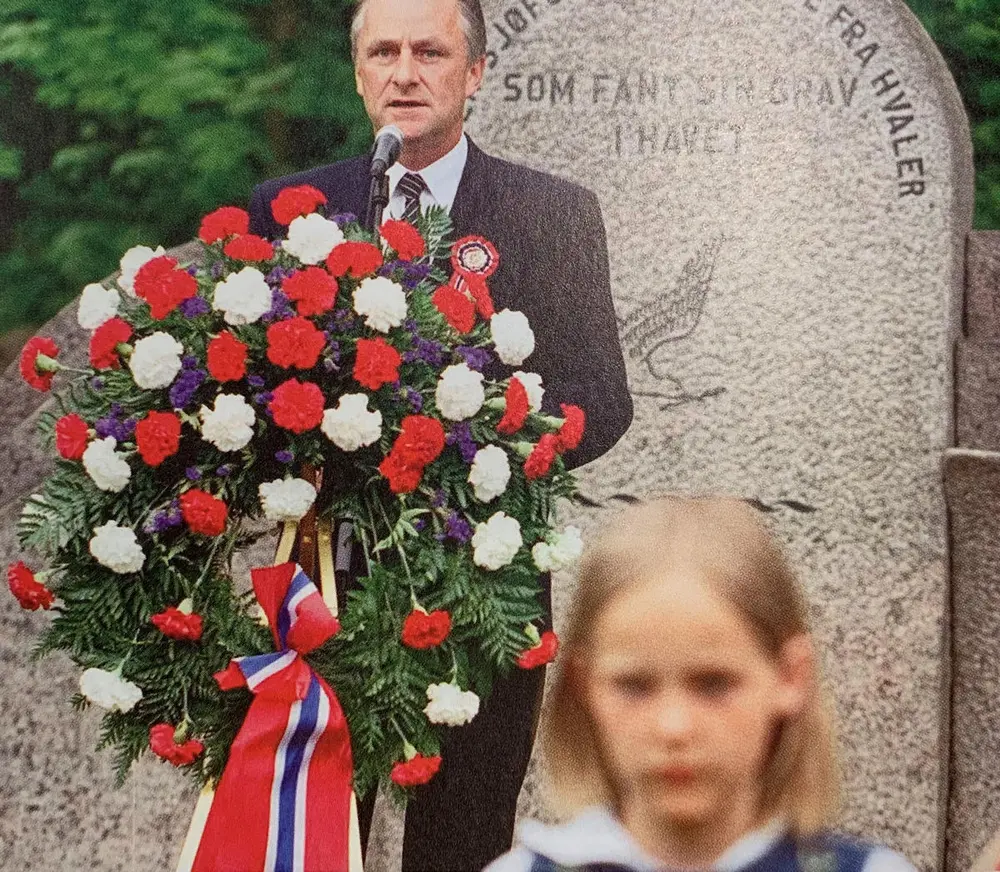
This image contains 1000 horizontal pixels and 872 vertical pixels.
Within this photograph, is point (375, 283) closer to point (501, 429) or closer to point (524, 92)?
point (501, 429)

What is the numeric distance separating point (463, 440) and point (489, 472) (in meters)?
0.06

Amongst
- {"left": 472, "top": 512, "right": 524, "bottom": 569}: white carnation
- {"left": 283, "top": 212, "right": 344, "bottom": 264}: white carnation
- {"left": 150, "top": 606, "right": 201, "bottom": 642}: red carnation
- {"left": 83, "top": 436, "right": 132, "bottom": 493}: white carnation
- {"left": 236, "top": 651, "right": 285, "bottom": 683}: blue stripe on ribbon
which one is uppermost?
{"left": 283, "top": 212, "right": 344, "bottom": 264}: white carnation

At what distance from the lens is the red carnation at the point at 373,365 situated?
1.79 meters

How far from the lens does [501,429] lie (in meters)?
1.90

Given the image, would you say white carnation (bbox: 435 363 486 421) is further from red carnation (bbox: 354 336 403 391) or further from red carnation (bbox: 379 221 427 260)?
red carnation (bbox: 379 221 427 260)

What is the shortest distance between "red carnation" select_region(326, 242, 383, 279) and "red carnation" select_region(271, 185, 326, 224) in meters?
0.13

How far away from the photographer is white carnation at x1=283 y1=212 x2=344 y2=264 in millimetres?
1846

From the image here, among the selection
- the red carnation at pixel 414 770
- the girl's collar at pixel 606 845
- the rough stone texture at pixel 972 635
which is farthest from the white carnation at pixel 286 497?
the rough stone texture at pixel 972 635

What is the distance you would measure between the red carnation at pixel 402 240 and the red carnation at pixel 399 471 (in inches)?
12.9

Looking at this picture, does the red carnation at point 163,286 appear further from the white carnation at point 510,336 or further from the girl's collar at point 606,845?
the girl's collar at point 606,845

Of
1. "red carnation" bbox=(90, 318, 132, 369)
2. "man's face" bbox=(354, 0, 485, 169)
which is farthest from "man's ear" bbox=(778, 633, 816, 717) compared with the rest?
"man's face" bbox=(354, 0, 485, 169)

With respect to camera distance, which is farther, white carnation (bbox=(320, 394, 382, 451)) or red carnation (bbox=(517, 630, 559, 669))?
red carnation (bbox=(517, 630, 559, 669))

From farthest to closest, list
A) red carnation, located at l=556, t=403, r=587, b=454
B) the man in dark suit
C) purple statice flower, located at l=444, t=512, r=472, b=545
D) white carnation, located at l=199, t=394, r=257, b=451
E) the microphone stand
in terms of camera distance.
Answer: the man in dark suit → the microphone stand → red carnation, located at l=556, t=403, r=587, b=454 → purple statice flower, located at l=444, t=512, r=472, b=545 → white carnation, located at l=199, t=394, r=257, b=451

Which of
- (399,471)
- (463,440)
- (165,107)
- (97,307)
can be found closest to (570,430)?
(463,440)
